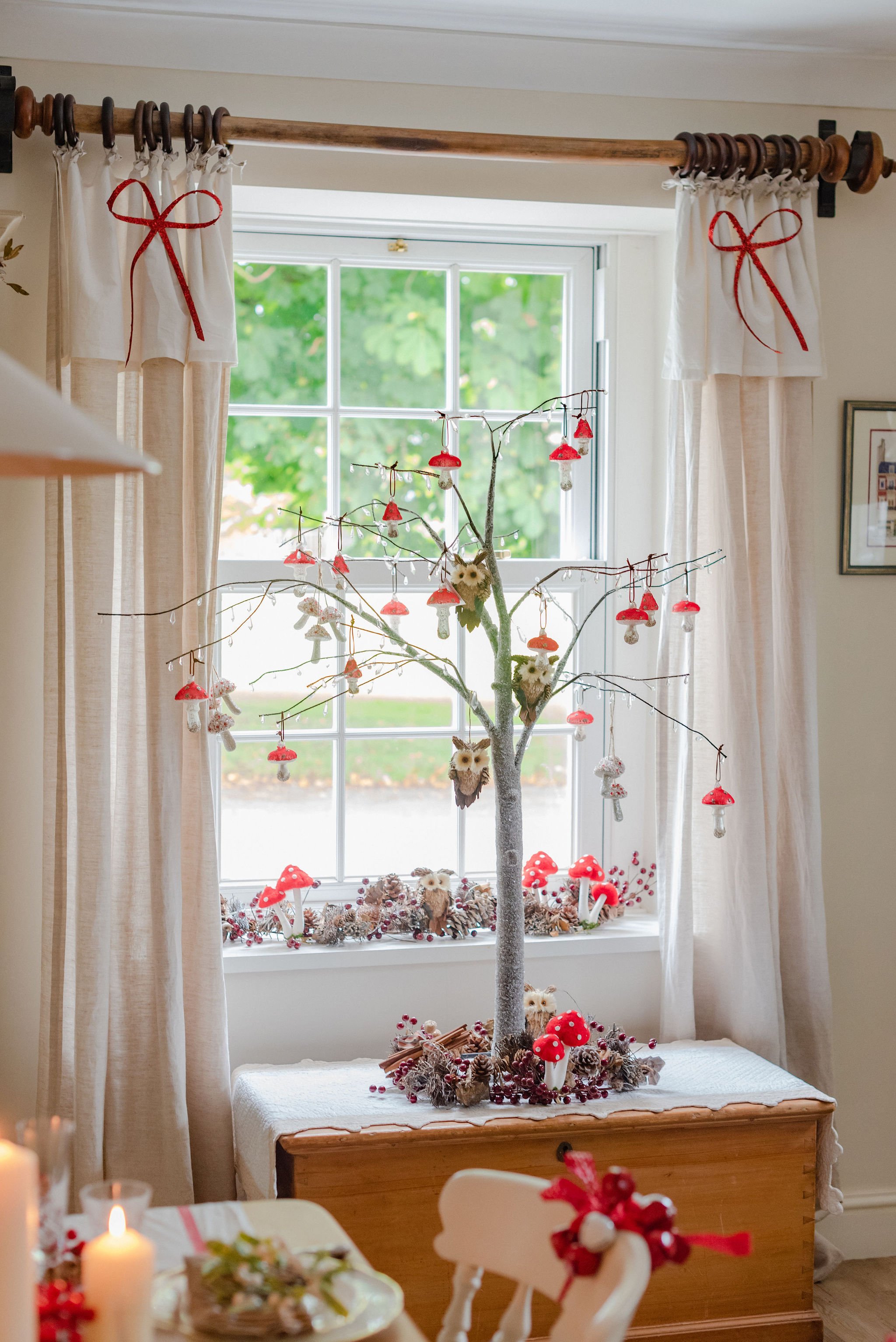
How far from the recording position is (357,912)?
2.90 metres

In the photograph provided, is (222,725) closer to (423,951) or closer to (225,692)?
(225,692)

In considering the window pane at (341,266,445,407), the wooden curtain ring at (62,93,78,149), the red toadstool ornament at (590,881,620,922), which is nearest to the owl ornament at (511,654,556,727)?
the red toadstool ornament at (590,881,620,922)

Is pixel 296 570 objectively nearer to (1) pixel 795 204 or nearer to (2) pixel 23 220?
(2) pixel 23 220

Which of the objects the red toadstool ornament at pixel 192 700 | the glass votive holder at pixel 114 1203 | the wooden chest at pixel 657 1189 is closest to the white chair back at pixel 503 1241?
the glass votive holder at pixel 114 1203

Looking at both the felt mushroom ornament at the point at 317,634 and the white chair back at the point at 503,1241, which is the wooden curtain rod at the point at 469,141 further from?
the white chair back at the point at 503,1241

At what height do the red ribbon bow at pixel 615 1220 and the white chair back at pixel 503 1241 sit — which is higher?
the red ribbon bow at pixel 615 1220

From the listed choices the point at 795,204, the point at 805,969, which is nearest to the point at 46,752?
the point at 805,969

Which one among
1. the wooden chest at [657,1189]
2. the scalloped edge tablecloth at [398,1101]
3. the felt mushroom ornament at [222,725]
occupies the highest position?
the felt mushroom ornament at [222,725]

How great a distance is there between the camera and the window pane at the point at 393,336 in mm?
3039

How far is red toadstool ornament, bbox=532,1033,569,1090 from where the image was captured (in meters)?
2.38

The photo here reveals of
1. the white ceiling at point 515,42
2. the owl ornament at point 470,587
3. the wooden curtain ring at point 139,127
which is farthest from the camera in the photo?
the white ceiling at point 515,42

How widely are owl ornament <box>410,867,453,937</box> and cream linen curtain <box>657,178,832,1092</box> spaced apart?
1.73 ft

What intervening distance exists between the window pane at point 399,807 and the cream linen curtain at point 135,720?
1.83 ft

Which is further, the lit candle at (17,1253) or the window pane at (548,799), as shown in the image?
the window pane at (548,799)
